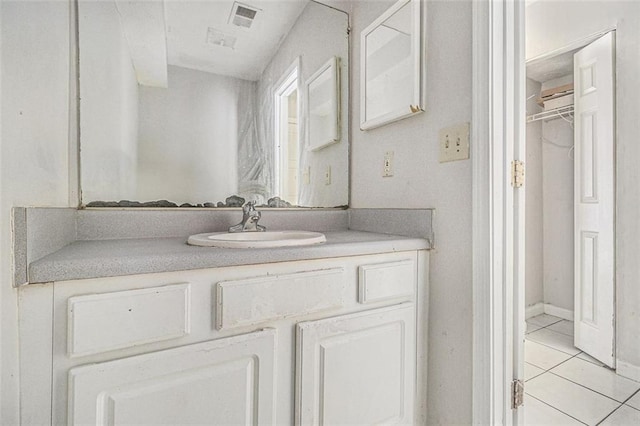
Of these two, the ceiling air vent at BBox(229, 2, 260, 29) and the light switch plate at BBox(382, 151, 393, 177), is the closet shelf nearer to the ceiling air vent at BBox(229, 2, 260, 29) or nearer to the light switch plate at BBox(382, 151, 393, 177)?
the light switch plate at BBox(382, 151, 393, 177)

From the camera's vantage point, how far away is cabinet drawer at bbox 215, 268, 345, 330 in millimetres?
812

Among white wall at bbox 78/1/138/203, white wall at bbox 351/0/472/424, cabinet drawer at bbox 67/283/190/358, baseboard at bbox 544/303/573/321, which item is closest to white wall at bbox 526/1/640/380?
baseboard at bbox 544/303/573/321

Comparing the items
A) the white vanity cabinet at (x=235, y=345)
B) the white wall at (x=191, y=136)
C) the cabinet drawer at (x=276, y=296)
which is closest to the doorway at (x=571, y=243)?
the white vanity cabinet at (x=235, y=345)

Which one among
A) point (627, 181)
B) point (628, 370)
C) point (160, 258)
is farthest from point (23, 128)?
point (628, 370)

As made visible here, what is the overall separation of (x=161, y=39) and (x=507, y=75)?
4.14 ft

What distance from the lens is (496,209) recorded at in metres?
1.01

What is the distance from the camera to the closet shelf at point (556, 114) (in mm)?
2574

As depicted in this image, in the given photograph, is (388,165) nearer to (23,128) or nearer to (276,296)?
(276,296)

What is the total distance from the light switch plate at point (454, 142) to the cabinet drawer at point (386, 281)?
1.25 feet

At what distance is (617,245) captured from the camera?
1874mm

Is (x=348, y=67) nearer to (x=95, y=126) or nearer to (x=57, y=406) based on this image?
(x=95, y=126)

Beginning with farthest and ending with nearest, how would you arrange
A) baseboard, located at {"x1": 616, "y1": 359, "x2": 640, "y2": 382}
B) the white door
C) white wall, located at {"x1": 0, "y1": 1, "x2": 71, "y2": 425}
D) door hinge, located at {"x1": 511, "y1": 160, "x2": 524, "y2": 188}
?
the white door → baseboard, located at {"x1": 616, "y1": 359, "x2": 640, "y2": 382} → door hinge, located at {"x1": 511, "y1": 160, "x2": 524, "y2": 188} → white wall, located at {"x1": 0, "y1": 1, "x2": 71, "y2": 425}

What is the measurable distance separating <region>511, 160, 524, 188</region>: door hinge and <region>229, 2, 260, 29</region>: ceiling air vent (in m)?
1.23

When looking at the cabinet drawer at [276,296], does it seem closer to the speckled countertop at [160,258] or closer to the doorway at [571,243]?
the speckled countertop at [160,258]
